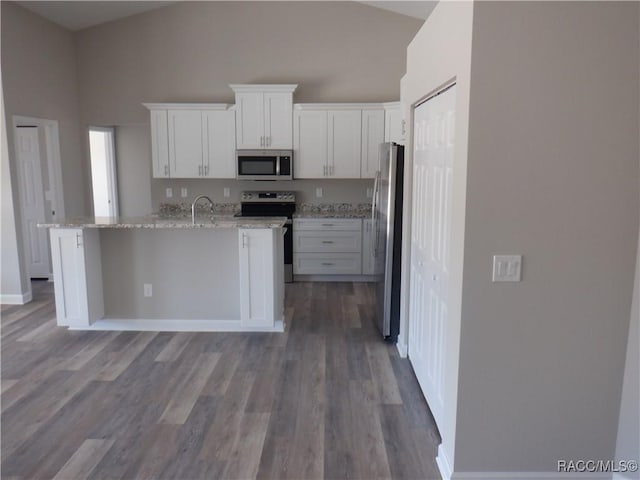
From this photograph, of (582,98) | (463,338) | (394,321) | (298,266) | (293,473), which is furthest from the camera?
(298,266)

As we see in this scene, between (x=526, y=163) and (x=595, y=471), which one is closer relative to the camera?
(x=526, y=163)

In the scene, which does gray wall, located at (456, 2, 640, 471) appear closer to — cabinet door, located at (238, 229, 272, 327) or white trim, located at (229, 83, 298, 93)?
cabinet door, located at (238, 229, 272, 327)

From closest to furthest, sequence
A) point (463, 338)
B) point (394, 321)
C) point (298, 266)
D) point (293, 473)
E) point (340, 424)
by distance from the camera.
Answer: point (463, 338) → point (293, 473) → point (340, 424) → point (394, 321) → point (298, 266)

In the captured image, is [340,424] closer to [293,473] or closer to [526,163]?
[293,473]

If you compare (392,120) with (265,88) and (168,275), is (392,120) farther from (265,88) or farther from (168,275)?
(168,275)

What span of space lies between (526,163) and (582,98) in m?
0.35

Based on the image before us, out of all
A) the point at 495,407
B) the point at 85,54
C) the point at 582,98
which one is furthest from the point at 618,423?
the point at 85,54

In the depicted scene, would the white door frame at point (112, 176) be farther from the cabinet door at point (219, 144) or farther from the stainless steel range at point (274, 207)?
the stainless steel range at point (274, 207)

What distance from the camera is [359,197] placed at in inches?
258

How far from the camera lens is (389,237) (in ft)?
13.0

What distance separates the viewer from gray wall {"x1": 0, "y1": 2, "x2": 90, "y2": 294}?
5.10 meters

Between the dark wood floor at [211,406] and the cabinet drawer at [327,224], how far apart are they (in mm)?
1847

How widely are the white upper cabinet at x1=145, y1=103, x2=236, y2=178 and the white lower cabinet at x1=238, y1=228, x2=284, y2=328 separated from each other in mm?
2276

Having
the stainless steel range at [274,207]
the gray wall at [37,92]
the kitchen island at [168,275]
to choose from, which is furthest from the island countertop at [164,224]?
the stainless steel range at [274,207]
